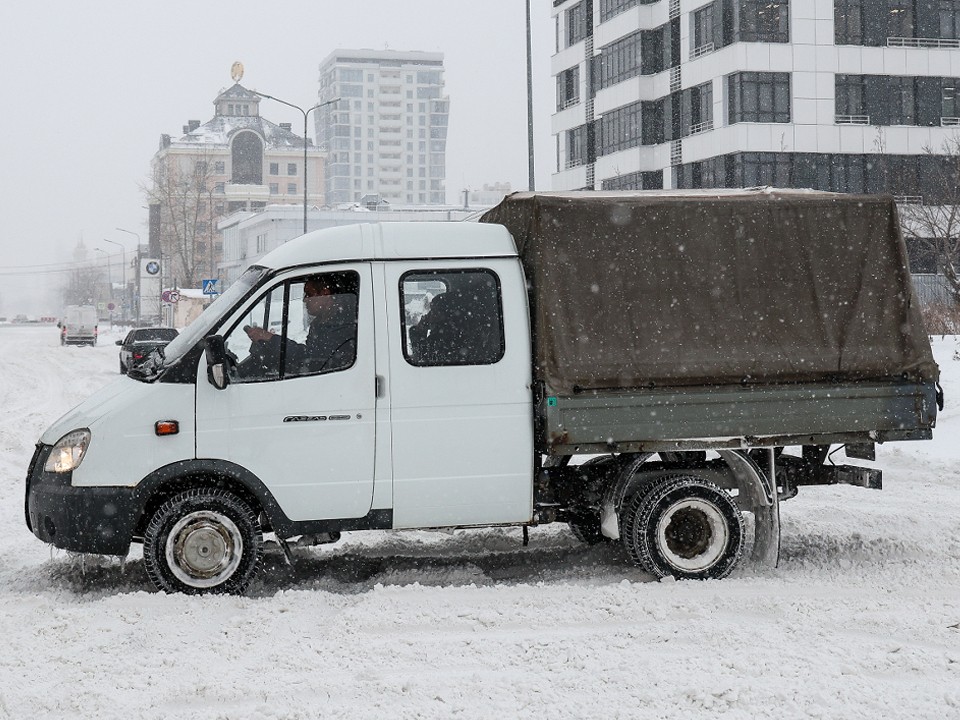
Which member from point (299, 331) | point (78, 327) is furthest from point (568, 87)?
point (299, 331)

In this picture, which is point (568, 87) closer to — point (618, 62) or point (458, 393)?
point (618, 62)

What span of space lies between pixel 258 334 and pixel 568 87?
54.3 m

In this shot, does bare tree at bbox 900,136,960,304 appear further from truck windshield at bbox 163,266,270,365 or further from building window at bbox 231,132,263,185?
building window at bbox 231,132,263,185

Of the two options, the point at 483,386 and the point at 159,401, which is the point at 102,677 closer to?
the point at 159,401

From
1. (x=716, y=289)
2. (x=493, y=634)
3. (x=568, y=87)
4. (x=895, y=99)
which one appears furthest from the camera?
(x=568, y=87)

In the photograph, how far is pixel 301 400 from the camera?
6875 millimetres

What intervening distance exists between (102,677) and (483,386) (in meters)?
2.83

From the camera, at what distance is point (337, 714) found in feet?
16.0

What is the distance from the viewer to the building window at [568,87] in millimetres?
58031

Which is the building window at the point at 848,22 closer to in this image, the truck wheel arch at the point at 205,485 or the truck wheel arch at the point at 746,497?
the truck wheel arch at the point at 746,497

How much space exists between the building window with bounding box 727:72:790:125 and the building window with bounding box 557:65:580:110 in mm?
12468

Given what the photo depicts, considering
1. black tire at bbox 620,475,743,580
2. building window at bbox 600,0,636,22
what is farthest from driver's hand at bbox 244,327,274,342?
building window at bbox 600,0,636,22

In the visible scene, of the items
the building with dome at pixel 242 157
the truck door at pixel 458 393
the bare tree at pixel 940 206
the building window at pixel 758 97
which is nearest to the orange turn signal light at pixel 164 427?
the truck door at pixel 458 393

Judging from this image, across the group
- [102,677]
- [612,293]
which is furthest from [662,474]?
[102,677]
